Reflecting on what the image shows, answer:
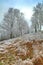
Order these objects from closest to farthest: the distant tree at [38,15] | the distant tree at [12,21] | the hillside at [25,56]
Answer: the hillside at [25,56] < the distant tree at [38,15] < the distant tree at [12,21]

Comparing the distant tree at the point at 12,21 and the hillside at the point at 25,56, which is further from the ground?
the distant tree at the point at 12,21

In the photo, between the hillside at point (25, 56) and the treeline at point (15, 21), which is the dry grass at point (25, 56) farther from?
the treeline at point (15, 21)

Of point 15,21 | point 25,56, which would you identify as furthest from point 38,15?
point 25,56

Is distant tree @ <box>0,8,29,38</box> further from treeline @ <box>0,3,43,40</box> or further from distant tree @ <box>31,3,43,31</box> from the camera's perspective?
distant tree @ <box>31,3,43,31</box>

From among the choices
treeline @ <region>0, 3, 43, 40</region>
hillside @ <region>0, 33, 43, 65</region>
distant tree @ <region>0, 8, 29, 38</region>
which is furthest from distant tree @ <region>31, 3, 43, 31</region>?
hillside @ <region>0, 33, 43, 65</region>

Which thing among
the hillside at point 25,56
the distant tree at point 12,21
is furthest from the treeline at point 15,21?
the hillside at point 25,56

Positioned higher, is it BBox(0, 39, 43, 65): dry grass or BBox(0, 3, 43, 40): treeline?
BBox(0, 3, 43, 40): treeline

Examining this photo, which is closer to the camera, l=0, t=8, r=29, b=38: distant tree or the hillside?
the hillside

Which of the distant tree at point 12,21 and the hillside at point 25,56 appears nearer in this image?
the hillside at point 25,56

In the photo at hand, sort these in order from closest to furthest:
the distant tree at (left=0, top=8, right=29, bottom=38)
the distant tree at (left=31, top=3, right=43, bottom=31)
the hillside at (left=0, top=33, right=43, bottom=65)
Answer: the hillside at (left=0, top=33, right=43, bottom=65) < the distant tree at (left=31, top=3, right=43, bottom=31) < the distant tree at (left=0, top=8, right=29, bottom=38)

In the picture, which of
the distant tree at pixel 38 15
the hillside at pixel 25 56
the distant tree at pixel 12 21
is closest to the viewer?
the hillside at pixel 25 56

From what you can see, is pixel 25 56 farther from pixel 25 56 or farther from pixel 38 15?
pixel 38 15

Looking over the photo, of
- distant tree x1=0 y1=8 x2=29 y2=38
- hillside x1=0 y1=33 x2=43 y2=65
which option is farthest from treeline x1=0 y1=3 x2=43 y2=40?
hillside x1=0 y1=33 x2=43 y2=65

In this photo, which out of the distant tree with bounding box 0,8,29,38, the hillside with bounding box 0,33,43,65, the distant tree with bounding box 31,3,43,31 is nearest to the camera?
the hillside with bounding box 0,33,43,65
